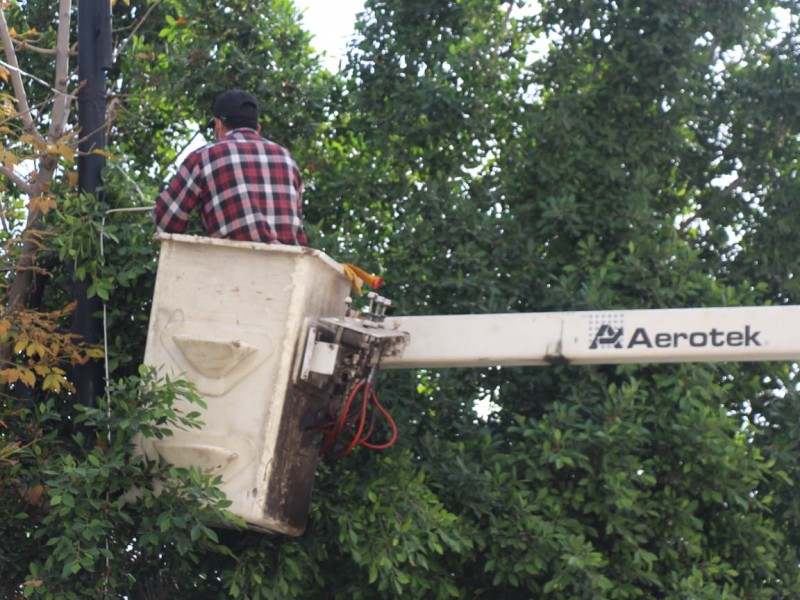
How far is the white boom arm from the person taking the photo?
7.48 meters

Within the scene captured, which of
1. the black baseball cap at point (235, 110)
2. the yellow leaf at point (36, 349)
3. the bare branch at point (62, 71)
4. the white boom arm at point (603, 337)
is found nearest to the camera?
the white boom arm at point (603, 337)

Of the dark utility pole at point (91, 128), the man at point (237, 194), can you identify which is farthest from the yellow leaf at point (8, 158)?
the man at point (237, 194)

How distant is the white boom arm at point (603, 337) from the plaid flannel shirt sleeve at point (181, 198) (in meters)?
1.12

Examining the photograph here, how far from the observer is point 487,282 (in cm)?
920

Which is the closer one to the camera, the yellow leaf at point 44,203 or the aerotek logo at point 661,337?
the aerotek logo at point 661,337

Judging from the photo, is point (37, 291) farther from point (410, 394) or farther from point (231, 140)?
point (410, 394)

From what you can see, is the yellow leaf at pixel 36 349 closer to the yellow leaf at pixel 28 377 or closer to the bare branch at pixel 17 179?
the yellow leaf at pixel 28 377

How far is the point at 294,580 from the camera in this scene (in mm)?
7871

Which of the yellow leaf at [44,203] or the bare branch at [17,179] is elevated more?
the bare branch at [17,179]

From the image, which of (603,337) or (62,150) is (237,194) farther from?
(603,337)

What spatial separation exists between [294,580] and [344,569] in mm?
480

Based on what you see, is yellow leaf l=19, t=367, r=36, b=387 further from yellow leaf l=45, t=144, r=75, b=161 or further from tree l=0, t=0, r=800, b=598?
yellow leaf l=45, t=144, r=75, b=161

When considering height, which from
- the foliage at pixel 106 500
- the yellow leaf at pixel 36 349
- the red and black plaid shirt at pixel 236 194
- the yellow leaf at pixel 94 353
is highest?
the red and black plaid shirt at pixel 236 194

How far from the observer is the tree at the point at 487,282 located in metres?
7.76
